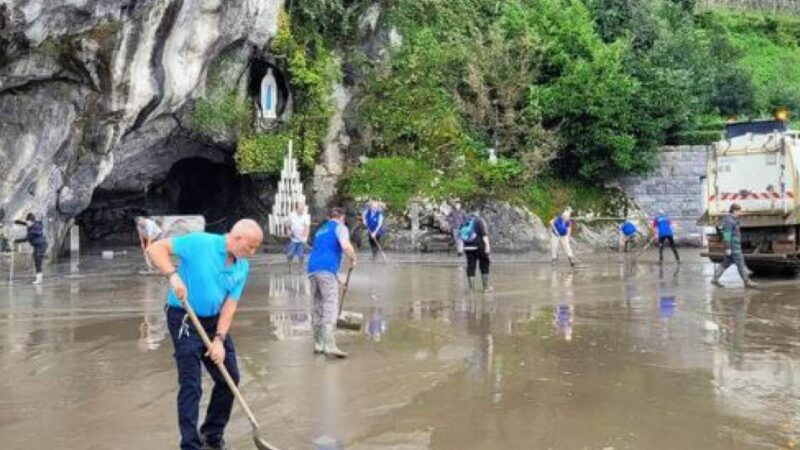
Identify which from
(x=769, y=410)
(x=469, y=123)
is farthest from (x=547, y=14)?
(x=769, y=410)

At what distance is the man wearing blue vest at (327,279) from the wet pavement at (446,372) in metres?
0.24

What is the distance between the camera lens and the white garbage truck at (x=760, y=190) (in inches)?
684

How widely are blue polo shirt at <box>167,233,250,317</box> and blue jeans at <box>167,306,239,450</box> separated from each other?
0.33ft

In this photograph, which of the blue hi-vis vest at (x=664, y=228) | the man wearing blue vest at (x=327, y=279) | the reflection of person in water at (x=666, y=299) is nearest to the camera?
the man wearing blue vest at (x=327, y=279)

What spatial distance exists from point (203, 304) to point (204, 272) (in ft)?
0.69

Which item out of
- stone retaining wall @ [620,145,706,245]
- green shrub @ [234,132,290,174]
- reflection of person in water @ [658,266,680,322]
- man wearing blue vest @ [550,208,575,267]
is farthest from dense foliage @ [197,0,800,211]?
reflection of person in water @ [658,266,680,322]

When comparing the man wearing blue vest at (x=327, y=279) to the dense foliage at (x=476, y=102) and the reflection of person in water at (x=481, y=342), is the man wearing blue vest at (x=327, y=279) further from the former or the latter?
the dense foliage at (x=476, y=102)

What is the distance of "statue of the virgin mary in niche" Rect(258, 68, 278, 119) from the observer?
1021 inches

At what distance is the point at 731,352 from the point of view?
923 cm

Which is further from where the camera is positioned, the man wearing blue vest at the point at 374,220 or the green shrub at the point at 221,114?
the green shrub at the point at 221,114

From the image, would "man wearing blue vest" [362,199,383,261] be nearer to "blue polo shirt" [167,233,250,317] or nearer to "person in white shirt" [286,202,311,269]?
"person in white shirt" [286,202,311,269]

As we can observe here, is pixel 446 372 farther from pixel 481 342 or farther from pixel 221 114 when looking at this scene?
pixel 221 114

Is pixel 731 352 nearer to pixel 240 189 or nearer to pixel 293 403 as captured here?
pixel 293 403

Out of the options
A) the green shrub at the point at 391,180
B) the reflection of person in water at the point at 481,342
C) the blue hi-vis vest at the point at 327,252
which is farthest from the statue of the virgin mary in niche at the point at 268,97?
the blue hi-vis vest at the point at 327,252
